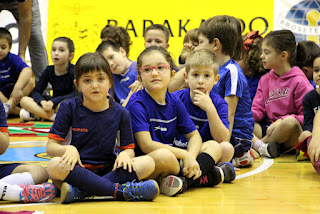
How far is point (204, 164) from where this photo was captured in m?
2.53

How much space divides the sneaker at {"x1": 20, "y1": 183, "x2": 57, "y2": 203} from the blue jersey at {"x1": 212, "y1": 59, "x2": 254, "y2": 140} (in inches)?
52.4

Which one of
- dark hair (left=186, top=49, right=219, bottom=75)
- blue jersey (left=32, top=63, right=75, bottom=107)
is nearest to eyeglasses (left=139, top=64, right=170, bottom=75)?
dark hair (left=186, top=49, right=219, bottom=75)

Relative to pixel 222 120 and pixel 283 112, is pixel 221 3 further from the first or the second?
pixel 222 120

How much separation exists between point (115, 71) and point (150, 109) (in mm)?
1512

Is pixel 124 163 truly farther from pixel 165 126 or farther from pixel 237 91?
pixel 237 91

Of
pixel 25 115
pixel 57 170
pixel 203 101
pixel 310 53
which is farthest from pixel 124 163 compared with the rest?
pixel 25 115

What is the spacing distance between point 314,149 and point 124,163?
3.98ft

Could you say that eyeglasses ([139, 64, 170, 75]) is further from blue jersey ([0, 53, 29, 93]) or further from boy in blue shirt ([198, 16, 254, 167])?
blue jersey ([0, 53, 29, 93])

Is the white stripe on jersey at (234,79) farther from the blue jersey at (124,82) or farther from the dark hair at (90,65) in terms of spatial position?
the blue jersey at (124,82)

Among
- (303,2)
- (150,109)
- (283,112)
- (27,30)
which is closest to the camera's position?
(150,109)

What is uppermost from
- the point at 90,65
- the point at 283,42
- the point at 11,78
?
the point at 283,42

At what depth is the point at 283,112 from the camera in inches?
151

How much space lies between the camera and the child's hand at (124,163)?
88.3 inches

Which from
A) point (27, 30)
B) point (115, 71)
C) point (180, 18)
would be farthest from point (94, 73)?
point (180, 18)
